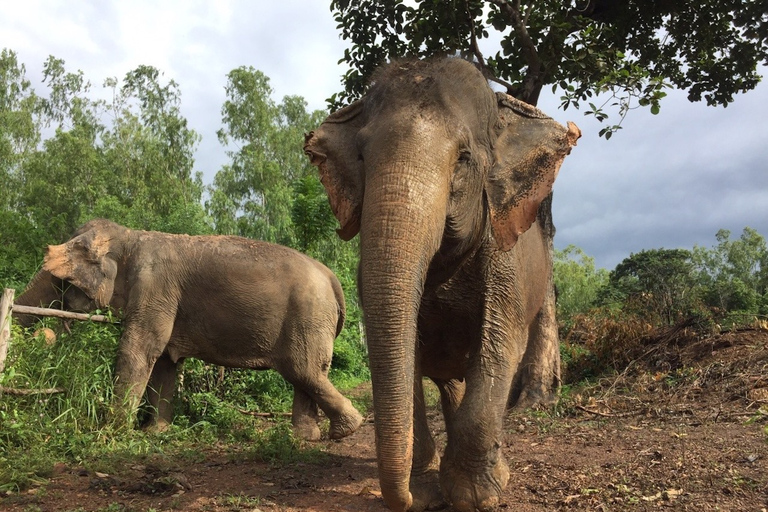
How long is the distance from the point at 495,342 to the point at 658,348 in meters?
7.55

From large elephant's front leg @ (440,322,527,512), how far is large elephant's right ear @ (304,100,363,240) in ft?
3.54

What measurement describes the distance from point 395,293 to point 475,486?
1451mm

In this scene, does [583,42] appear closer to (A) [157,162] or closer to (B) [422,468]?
(B) [422,468]

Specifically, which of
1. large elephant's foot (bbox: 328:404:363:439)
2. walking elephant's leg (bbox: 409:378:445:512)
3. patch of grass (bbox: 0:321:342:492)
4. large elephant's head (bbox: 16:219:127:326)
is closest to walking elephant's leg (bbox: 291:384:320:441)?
large elephant's foot (bbox: 328:404:363:439)

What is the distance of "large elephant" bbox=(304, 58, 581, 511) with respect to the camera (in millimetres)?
3104

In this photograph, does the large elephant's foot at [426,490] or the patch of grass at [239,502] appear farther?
the patch of grass at [239,502]

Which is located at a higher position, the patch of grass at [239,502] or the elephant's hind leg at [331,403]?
the elephant's hind leg at [331,403]

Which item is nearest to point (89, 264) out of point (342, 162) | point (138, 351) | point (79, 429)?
point (138, 351)

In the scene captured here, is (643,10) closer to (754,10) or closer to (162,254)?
(754,10)

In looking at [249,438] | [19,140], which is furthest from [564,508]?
[19,140]

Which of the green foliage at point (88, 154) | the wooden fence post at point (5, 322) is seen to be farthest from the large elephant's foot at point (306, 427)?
the green foliage at point (88, 154)

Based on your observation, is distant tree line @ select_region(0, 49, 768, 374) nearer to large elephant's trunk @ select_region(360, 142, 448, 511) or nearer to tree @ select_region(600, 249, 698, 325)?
tree @ select_region(600, 249, 698, 325)

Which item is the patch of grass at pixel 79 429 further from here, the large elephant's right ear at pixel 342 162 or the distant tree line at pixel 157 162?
the distant tree line at pixel 157 162

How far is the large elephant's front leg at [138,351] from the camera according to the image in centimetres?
723
